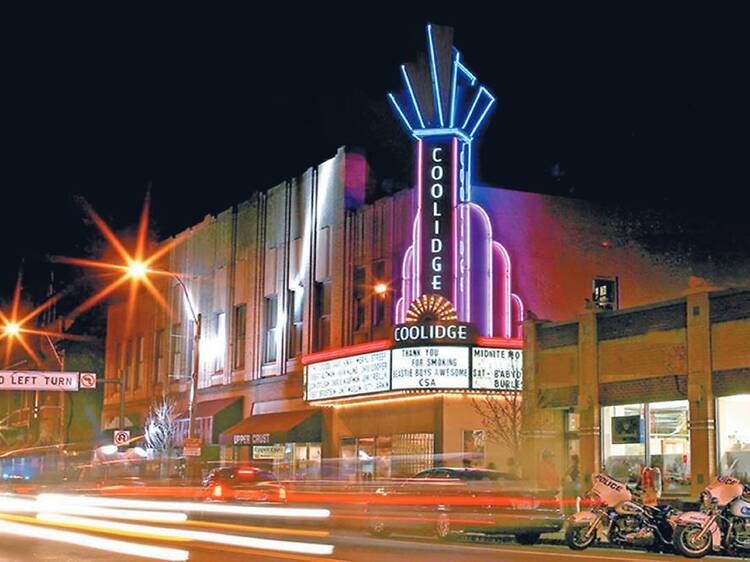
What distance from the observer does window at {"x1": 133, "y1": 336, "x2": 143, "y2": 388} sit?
196 ft

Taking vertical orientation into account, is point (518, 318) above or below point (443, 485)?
above

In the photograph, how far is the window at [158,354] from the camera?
5638cm

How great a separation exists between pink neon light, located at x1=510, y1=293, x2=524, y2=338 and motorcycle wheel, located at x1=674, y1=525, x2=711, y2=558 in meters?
16.6

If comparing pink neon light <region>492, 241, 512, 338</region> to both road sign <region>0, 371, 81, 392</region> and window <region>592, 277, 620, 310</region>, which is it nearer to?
window <region>592, 277, 620, 310</region>

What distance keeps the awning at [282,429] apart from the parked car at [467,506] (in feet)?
54.0

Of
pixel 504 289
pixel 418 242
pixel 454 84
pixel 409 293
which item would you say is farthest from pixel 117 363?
pixel 454 84

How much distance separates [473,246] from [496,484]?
14.4 meters

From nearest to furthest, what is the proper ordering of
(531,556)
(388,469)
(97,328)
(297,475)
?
(531,556) → (388,469) → (297,475) → (97,328)

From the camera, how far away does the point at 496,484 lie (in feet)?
70.1

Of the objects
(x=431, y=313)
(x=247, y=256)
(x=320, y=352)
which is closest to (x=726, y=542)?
(x=431, y=313)

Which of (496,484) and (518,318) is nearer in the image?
(496,484)

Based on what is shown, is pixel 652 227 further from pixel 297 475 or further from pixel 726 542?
pixel 726 542

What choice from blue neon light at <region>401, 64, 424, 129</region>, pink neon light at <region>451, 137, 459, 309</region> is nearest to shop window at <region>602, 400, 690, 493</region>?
pink neon light at <region>451, 137, 459, 309</region>

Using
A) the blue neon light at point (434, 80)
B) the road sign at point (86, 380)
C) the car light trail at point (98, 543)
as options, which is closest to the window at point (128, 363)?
the road sign at point (86, 380)
